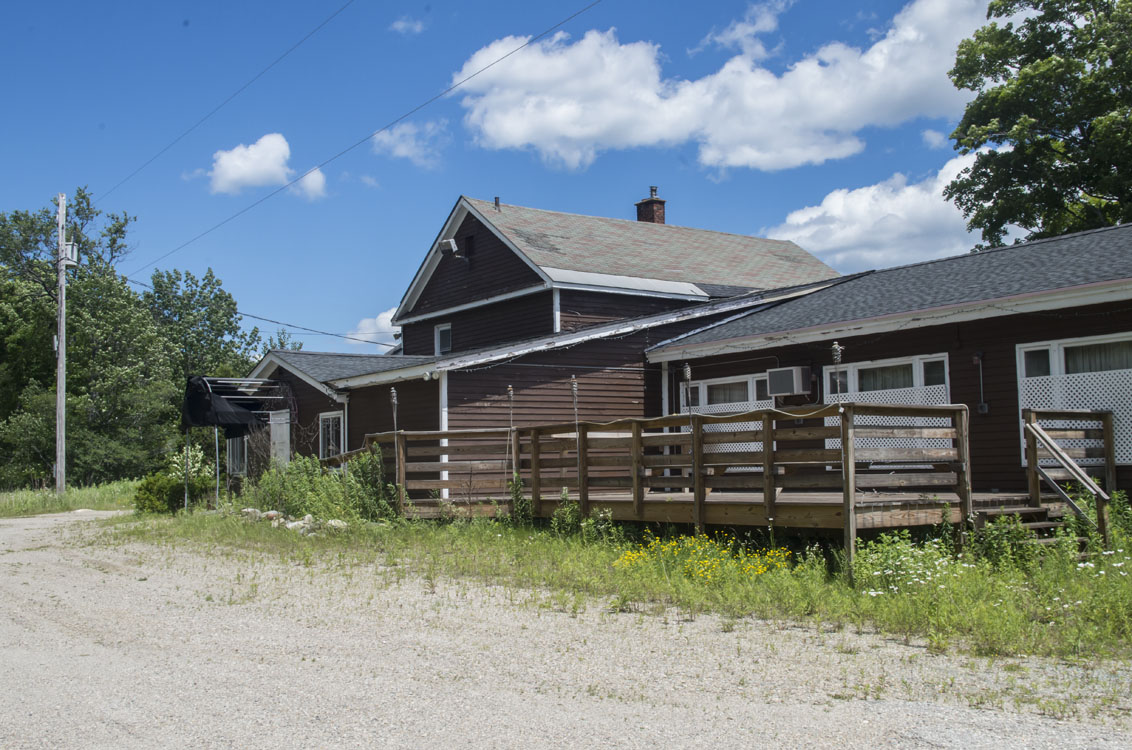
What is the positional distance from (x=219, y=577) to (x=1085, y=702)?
914 cm

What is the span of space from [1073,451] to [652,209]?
69.6 feet

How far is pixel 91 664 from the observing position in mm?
7055

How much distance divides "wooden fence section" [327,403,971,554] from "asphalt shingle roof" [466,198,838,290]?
9155 mm

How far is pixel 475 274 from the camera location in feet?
86.1

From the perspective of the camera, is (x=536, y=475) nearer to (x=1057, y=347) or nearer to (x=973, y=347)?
(x=973, y=347)

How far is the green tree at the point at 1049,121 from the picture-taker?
2803 cm

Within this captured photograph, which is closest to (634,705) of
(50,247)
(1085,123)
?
(1085,123)

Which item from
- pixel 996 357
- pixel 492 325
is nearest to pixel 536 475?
pixel 996 357

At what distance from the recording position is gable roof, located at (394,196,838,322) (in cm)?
2436

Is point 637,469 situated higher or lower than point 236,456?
lower

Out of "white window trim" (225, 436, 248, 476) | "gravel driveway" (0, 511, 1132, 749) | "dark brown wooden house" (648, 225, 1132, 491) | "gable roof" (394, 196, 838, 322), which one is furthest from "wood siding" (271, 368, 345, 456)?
"gravel driveway" (0, 511, 1132, 749)

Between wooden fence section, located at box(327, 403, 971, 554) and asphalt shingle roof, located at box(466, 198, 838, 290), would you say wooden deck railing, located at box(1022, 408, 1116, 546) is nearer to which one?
wooden fence section, located at box(327, 403, 971, 554)

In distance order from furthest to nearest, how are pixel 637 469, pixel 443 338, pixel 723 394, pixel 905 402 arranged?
1. pixel 443 338
2. pixel 723 394
3. pixel 905 402
4. pixel 637 469

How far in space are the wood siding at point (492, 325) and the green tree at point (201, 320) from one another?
2556cm
